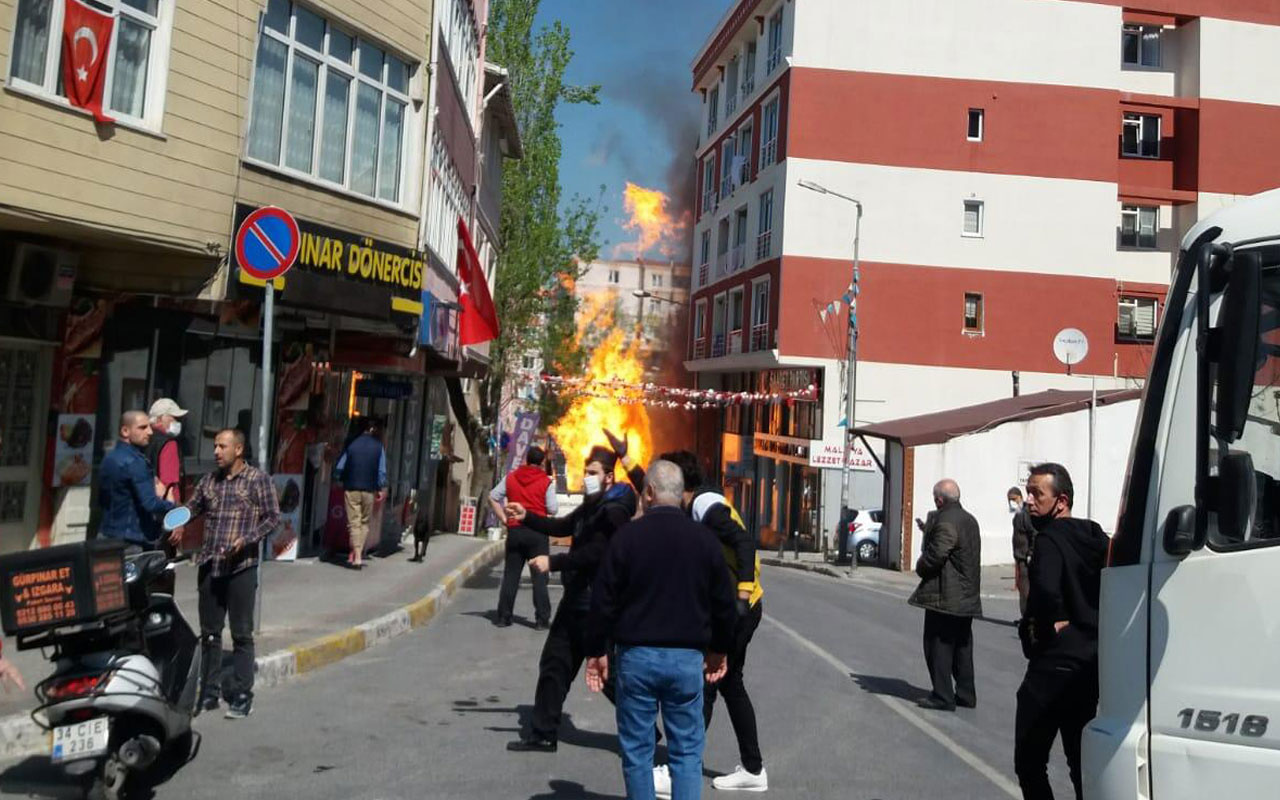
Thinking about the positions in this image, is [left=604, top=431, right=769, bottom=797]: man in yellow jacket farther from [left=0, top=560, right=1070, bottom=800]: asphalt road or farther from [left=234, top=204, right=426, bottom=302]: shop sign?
[left=234, top=204, right=426, bottom=302]: shop sign

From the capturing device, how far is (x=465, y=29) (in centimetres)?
2408

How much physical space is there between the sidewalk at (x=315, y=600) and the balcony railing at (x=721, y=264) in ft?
94.8

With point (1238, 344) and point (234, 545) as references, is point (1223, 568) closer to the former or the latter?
point (1238, 344)

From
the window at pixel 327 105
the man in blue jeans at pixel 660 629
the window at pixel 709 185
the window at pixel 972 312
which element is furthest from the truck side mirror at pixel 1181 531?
the window at pixel 709 185

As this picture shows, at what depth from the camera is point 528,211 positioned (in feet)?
124

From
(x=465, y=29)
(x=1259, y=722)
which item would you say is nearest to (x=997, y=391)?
(x=465, y=29)

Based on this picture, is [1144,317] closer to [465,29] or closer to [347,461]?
[465,29]

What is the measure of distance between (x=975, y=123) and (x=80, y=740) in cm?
3739

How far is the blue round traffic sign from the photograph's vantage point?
10.1 meters

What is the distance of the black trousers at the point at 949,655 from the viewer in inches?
383

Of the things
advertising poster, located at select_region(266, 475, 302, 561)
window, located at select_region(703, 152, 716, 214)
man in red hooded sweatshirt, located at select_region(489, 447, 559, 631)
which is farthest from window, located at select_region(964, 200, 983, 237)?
man in red hooded sweatshirt, located at select_region(489, 447, 559, 631)

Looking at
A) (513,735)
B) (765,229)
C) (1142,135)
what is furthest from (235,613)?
(1142,135)

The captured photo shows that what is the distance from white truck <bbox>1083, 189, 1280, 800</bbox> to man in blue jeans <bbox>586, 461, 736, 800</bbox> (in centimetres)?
170

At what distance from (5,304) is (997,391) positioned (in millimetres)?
31852
